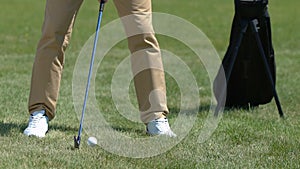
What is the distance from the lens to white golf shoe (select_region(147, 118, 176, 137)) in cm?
603

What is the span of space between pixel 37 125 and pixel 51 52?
58 centimetres

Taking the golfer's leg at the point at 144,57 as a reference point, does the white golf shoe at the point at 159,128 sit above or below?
below

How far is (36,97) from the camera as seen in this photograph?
6133 millimetres

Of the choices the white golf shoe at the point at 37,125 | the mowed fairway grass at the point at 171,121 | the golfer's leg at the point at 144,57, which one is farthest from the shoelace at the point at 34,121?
the golfer's leg at the point at 144,57

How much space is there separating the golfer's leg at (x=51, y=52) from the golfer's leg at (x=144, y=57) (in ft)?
1.33

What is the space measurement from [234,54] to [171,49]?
19.6 ft

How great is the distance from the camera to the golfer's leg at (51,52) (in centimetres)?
589

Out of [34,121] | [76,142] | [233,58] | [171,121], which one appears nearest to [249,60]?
[233,58]

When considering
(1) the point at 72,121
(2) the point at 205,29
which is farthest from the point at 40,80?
(2) the point at 205,29

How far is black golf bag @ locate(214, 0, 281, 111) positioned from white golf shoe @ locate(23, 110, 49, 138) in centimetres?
183

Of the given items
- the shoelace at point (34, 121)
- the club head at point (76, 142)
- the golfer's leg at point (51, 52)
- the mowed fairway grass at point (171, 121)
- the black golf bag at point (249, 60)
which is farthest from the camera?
the black golf bag at point (249, 60)

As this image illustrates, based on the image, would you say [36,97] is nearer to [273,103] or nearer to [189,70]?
[273,103]

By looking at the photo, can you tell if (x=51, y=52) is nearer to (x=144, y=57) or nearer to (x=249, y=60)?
(x=144, y=57)

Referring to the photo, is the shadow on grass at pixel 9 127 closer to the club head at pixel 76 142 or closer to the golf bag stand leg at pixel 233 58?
the club head at pixel 76 142
